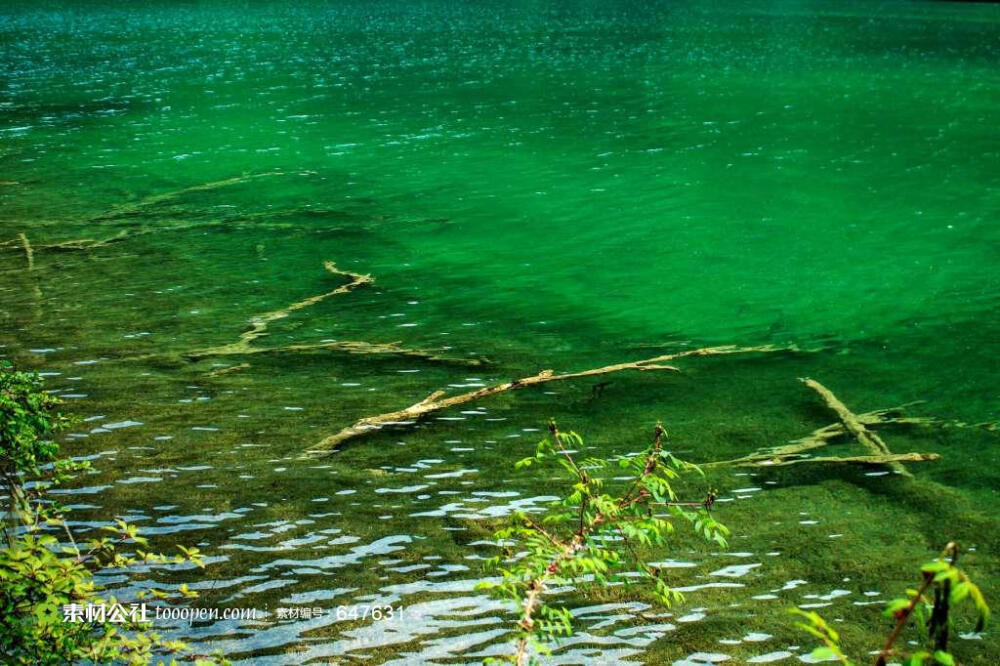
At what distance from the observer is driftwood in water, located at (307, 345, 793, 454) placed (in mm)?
10545

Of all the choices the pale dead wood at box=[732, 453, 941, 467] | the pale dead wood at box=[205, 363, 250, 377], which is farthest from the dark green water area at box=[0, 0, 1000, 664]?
the pale dead wood at box=[732, 453, 941, 467]

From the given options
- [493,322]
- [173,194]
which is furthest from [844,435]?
[173,194]

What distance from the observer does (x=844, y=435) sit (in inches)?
430

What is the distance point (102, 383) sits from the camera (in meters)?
11.9

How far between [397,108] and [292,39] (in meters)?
28.4

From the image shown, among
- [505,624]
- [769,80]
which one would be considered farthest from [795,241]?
[769,80]

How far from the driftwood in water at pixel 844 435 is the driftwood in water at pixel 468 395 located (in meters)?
2.10

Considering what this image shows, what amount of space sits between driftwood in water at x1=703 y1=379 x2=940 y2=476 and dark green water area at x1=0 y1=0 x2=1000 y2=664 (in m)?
0.20

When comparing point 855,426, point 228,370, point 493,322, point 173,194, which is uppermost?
point 228,370

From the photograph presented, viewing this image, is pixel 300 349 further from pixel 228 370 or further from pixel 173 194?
pixel 173 194

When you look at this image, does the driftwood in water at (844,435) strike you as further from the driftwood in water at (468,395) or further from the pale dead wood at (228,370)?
the pale dead wood at (228,370)

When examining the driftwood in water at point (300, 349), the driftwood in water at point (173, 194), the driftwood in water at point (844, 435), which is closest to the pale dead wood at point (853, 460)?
the driftwood in water at point (844, 435)

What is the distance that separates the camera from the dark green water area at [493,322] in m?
7.94

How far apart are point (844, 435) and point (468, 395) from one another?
3966 mm
